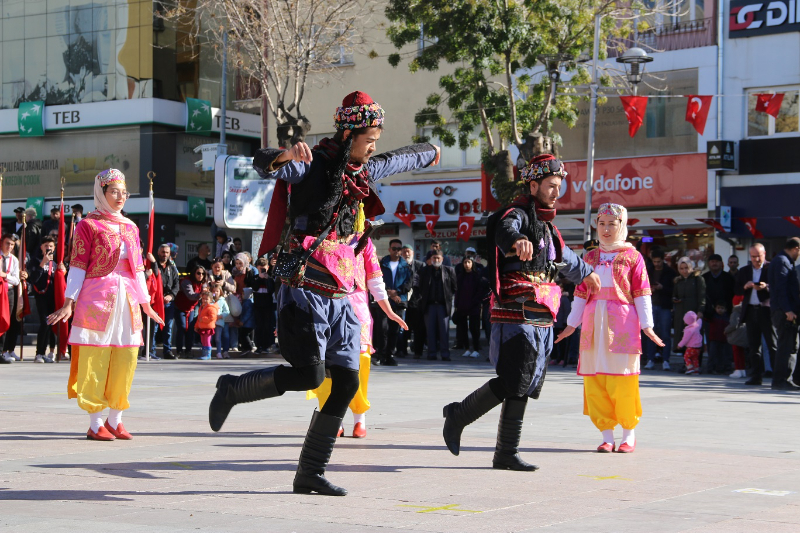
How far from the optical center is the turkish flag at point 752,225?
2577 cm

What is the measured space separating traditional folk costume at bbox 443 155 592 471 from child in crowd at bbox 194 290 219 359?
12.9 metres

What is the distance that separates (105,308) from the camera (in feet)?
27.5

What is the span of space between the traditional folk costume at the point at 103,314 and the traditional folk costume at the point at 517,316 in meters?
2.65

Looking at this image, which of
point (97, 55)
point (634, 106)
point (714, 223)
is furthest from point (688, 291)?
point (97, 55)

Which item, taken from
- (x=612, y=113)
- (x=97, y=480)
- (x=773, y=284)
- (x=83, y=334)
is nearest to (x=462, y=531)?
(x=97, y=480)

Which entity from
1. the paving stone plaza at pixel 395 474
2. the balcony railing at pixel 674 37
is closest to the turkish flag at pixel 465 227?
the balcony railing at pixel 674 37

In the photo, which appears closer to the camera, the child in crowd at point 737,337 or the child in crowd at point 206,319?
the child in crowd at point 737,337

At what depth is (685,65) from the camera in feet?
92.5

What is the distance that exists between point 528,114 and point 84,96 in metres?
21.4

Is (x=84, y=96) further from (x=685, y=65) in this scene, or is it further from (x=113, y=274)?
(x=113, y=274)

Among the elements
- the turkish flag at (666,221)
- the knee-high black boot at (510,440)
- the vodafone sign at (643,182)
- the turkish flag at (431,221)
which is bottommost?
the knee-high black boot at (510,440)

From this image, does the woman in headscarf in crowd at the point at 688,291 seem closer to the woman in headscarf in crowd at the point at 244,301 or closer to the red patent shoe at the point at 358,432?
the woman in headscarf in crowd at the point at 244,301

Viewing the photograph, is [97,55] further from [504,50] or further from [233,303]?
[233,303]

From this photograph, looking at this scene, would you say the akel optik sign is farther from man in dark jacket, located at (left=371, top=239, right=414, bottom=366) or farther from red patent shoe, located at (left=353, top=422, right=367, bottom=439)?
red patent shoe, located at (left=353, top=422, right=367, bottom=439)
